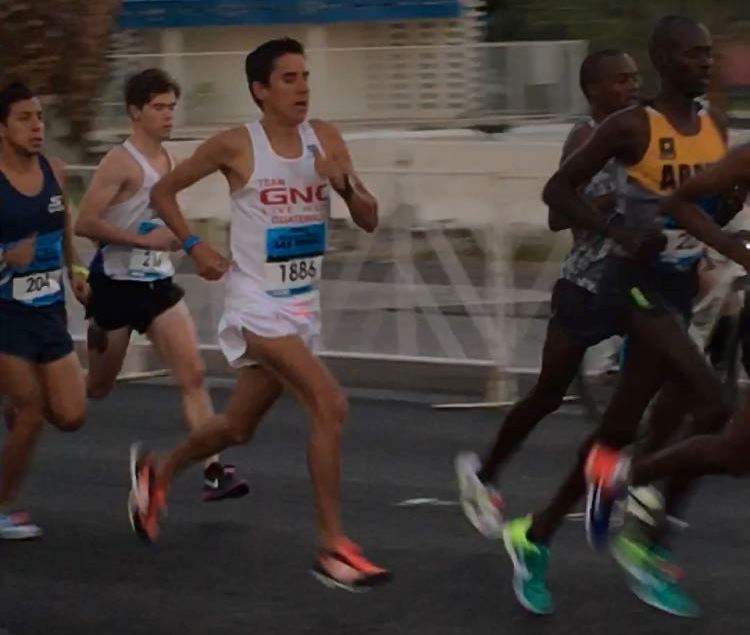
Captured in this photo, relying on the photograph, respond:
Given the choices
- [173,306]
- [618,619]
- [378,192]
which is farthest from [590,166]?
[378,192]

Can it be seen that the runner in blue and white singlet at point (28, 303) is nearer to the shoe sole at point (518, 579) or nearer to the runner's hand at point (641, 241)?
the shoe sole at point (518, 579)

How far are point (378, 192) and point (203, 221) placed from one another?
5.70 ft

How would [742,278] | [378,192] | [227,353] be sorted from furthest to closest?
[378,192] → [742,278] → [227,353]

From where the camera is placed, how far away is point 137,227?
8945 mm

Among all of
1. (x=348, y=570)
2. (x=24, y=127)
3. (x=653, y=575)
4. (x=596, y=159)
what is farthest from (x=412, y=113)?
(x=653, y=575)

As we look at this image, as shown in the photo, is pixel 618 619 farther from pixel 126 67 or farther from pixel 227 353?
pixel 126 67

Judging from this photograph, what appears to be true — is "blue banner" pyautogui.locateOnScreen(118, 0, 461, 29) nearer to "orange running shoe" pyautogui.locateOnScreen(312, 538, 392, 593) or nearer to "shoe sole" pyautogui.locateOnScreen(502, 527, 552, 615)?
"orange running shoe" pyautogui.locateOnScreen(312, 538, 392, 593)

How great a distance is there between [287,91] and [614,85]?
5.25ft

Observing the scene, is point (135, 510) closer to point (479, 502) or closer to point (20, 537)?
point (20, 537)

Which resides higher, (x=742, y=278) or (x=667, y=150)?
(x=667, y=150)

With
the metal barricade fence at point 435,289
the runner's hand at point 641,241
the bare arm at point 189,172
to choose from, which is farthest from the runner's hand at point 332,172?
the metal barricade fence at point 435,289

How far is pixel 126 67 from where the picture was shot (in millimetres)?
27422

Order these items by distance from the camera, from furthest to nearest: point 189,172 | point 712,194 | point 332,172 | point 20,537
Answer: point 20,537
point 189,172
point 332,172
point 712,194

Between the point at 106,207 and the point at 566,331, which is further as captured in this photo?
the point at 106,207
